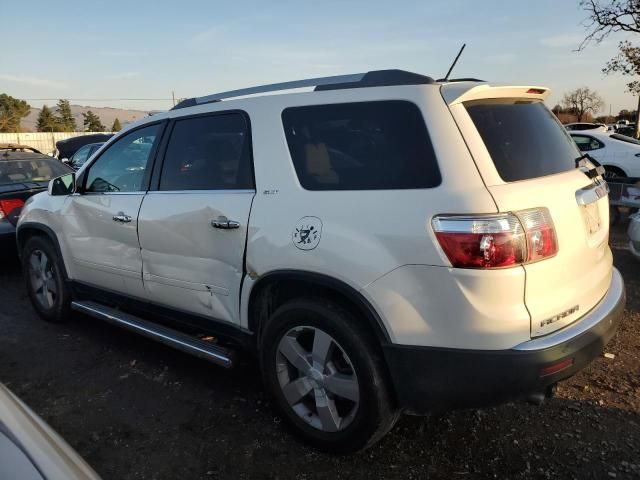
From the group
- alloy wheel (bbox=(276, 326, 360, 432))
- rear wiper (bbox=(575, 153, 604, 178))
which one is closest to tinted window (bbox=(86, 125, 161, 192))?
alloy wheel (bbox=(276, 326, 360, 432))

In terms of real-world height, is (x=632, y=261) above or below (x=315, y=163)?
below

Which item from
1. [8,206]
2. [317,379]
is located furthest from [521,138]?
[8,206]

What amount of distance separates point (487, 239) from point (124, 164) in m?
2.85

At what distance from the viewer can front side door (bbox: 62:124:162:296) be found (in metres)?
3.64

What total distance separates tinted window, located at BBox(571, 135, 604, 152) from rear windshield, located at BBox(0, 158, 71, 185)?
945 cm

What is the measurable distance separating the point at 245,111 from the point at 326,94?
58 centimetres

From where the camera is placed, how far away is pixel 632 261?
6.07 meters

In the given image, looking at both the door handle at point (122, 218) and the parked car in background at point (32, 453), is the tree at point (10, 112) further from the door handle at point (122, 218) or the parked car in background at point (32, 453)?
the parked car in background at point (32, 453)

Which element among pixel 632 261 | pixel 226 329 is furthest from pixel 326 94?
pixel 632 261

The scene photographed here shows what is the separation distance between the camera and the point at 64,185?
4281 mm

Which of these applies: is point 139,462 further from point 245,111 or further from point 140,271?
point 245,111

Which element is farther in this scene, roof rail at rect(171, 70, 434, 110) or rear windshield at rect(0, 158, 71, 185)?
rear windshield at rect(0, 158, 71, 185)

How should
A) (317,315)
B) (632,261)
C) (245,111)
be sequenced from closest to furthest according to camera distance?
(317,315) < (245,111) < (632,261)

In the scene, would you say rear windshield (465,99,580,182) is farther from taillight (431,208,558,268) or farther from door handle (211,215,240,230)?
door handle (211,215,240,230)
